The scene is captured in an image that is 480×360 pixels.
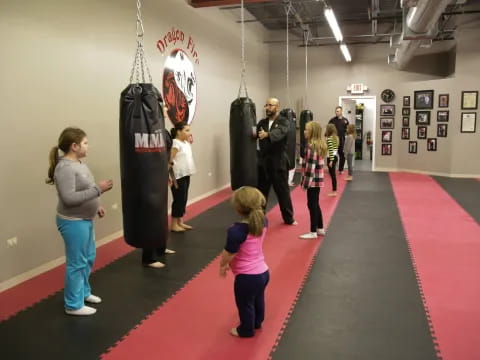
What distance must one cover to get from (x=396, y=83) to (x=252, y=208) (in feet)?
32.7

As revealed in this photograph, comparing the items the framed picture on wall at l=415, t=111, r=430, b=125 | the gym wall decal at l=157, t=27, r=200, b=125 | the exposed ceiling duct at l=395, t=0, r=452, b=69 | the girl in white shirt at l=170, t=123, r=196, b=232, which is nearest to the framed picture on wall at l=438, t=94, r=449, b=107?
the framed picture on wall at l=415, t=111, r=430, b=125

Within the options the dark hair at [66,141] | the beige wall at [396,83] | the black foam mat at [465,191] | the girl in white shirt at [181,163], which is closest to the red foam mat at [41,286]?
the girl in white shirt at [181,163]

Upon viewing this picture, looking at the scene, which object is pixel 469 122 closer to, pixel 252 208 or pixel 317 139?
pixel 317 139

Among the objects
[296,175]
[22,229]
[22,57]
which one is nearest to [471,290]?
[22,229]

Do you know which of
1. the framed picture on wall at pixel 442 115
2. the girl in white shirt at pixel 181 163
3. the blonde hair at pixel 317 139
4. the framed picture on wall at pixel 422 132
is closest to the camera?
the blonde hair at pixel 317 139

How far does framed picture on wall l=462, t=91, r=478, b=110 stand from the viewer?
9.57 metres

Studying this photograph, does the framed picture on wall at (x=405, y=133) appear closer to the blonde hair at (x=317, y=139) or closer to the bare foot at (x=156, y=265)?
the blonde hair at (x=317, y=139)

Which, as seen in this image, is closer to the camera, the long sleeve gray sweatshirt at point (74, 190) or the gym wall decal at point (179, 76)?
the long sleeve gray sweatshirt at point (74, 190)

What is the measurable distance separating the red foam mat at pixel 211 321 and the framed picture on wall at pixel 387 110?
7965 millimetres

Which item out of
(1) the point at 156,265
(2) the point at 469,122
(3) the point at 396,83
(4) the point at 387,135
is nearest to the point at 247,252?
(1) the point at 156,265

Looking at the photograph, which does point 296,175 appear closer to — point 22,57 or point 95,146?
point 95,146

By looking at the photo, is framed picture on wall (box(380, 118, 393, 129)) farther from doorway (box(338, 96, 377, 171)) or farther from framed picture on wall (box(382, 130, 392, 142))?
doorway (box(338, 96, 377, 171))

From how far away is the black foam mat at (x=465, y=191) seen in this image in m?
6.45

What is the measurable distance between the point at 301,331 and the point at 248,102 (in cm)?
281
